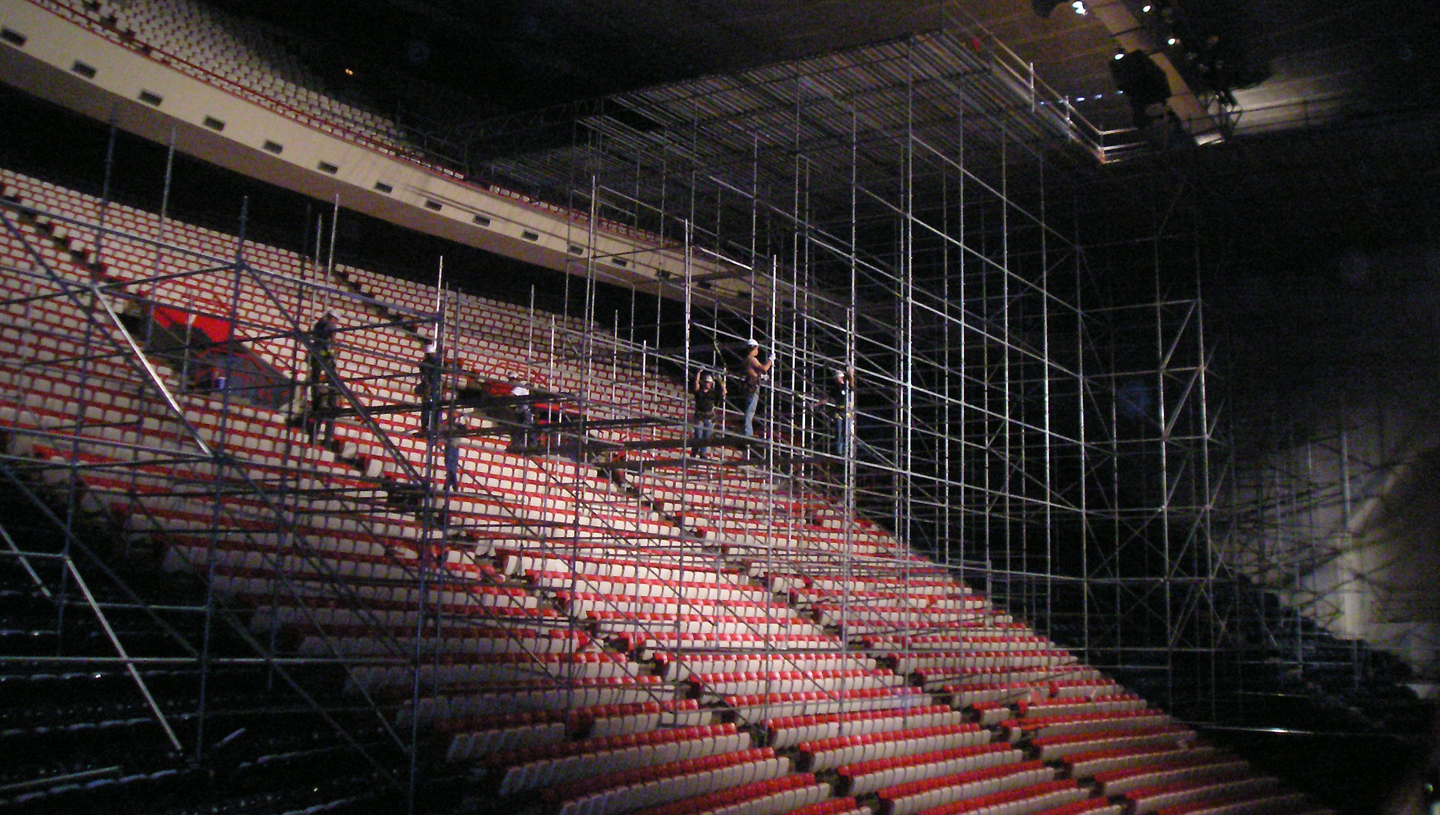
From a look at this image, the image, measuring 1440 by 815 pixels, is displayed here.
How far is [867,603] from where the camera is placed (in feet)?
50.8

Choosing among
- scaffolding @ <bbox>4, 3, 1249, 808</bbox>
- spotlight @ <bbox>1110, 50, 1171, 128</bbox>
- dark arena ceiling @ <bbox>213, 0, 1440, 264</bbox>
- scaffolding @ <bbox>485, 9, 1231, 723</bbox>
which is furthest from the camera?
scaffolding @ <bbox>485, 9, 1231, 723</bbox>

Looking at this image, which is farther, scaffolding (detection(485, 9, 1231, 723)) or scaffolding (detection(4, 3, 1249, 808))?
scaffolding (detection(485, 9, 1231, 723))

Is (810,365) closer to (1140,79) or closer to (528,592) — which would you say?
(1140,79)

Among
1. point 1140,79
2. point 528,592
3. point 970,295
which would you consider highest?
point 1140,79

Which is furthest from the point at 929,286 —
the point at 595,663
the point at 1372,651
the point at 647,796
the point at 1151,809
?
the point at 647,796

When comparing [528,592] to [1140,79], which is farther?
[1140,79]

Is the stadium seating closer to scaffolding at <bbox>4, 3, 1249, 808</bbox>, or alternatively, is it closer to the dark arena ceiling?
scaffolding at <bbox>4, 3, 1249, 808</bbox>

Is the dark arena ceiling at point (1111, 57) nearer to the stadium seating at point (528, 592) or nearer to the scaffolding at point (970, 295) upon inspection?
the scaffolding at point (970, 295)

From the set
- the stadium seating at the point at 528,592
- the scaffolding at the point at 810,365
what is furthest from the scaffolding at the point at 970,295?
the stadium seating at the point at 528,592

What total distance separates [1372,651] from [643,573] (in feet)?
39.3

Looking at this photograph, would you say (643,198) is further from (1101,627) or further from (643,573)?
(1101,627)

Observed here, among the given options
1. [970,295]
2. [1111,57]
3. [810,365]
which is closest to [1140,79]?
[1111,57]

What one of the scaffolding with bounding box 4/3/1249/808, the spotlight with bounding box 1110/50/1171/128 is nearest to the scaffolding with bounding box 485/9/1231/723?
the scaffolding with bounding box 4/3/1249/808

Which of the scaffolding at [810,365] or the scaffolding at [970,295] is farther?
the scaffolding at [970,295]
